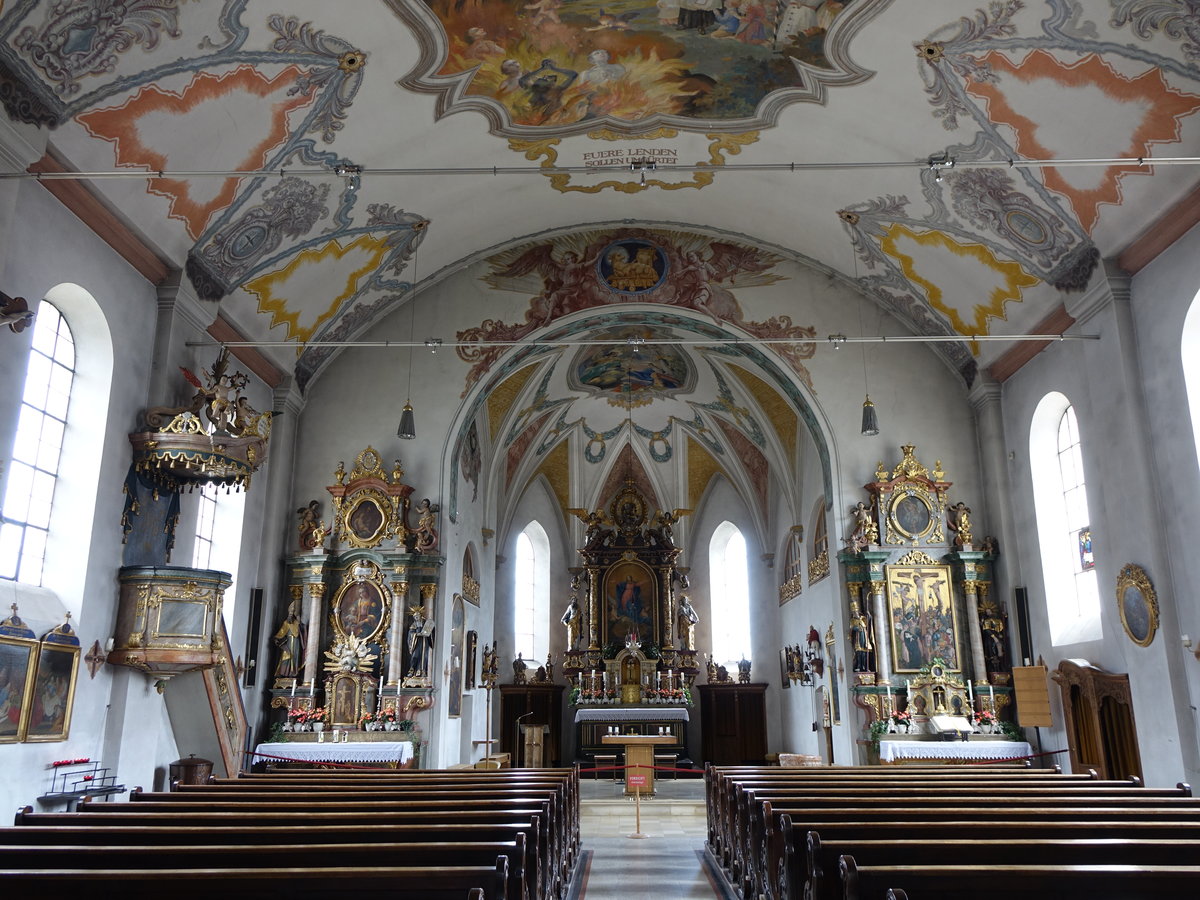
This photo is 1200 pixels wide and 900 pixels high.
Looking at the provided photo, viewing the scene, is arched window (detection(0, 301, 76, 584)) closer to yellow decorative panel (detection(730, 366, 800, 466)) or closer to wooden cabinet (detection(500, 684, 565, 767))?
yellow decorative panel (detection(730, 366, 800, 466))

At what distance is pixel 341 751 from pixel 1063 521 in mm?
12565

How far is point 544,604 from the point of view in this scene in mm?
28141

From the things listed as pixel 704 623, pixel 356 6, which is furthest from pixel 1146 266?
pixel 704 623

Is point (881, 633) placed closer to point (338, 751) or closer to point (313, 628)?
point (338, 751)

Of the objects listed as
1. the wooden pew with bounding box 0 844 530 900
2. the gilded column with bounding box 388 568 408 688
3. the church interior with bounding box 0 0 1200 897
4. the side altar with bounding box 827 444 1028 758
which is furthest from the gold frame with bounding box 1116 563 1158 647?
the gilded column with bounding box 388 568 408 688

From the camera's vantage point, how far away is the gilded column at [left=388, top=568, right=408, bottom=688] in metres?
16.6

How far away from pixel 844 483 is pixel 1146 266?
6563 millimetres

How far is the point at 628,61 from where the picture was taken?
42.3 ft

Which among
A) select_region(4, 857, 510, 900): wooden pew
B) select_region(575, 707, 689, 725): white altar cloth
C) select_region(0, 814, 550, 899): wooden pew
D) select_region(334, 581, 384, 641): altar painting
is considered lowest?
select_region(4, 857, 510, 900): wooden pew

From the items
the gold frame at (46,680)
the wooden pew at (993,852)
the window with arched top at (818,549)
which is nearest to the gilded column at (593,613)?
the window with arched top at (818,549)

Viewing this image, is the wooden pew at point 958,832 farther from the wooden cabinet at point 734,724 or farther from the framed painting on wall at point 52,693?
the wooden cabinet at point 734,724

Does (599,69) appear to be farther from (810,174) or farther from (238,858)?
(238,858)

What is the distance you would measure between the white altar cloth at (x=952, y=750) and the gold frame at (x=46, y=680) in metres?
11.9

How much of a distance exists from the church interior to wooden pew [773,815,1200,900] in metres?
6.37
